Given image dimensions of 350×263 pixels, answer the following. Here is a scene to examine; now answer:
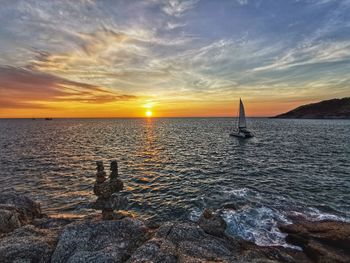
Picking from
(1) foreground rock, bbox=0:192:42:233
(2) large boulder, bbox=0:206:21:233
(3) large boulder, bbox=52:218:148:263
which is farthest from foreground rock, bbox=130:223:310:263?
(1) foreground rock, bbox=0:192:42:233

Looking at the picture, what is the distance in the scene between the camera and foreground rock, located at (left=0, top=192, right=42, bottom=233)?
41.3ft

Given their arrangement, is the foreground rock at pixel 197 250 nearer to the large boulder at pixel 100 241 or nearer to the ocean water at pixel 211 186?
the large boulder at pixel 100 241

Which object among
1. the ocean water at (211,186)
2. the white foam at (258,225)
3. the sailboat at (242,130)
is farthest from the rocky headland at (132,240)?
the sailboat at (242,130)

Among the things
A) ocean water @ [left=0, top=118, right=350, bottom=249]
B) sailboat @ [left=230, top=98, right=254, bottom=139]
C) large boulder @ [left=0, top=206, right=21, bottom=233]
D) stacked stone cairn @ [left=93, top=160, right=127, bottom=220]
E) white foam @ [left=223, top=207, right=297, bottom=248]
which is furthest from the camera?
sailboat @ [left=230, top=98, right=254, bottom=139]

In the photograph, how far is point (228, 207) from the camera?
19.4 m

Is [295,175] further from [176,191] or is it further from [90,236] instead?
[90,236]

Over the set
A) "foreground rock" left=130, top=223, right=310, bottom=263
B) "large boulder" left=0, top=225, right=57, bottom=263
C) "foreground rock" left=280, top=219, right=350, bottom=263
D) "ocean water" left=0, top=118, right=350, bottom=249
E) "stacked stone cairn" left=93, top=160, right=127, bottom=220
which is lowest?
"ocean water" left=0, top=118, right=350, bottom=249

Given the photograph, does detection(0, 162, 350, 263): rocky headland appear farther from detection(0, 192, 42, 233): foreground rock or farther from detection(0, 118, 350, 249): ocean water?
detection(0, 118, 350, 249): ocean water

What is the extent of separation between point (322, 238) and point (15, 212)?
21.3m

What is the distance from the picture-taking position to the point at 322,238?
1367cm

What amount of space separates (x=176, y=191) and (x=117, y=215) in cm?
1024

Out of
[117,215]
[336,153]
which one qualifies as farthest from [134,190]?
[336,153]

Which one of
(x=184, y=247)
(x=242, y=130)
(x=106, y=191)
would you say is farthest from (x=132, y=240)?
(x=242, y=130)

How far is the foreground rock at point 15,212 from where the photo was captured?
41.3ft
